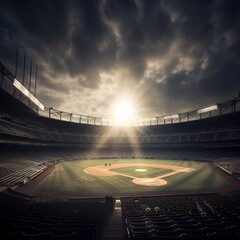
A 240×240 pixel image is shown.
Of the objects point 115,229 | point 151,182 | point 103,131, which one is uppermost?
point 103,131

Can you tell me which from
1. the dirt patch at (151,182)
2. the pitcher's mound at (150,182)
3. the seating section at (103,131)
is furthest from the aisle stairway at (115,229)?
the seating section at (103,131)

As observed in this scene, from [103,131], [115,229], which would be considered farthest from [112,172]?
[103,131]

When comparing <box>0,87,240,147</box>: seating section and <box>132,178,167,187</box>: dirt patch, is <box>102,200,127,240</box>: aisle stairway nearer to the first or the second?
<box>132,178,167,187</box>: dirt patch

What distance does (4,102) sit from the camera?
45.6m

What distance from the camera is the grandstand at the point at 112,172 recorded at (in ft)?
27.9

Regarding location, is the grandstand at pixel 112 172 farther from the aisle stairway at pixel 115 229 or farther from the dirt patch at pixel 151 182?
the dirt patch at pixel 151 182

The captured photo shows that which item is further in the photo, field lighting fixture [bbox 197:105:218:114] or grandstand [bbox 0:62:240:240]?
field lighting fixture [bbox 197:105:218:114]

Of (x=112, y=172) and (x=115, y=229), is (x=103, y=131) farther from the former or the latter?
(x=115, y=229)

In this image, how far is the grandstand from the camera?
334 inches

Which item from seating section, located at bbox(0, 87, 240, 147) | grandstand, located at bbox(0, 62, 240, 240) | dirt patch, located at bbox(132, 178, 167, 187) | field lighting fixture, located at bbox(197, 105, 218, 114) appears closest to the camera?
grandstand, located at bbox(0, 62, 240, 240)

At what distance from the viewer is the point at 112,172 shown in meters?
41.5

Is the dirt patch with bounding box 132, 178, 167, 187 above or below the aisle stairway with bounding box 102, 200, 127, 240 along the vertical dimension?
below

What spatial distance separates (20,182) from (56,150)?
142 feet

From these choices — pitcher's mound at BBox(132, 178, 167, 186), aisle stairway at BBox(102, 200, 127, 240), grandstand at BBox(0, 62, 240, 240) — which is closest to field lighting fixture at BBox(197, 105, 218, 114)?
grandstand at BBox(0, 62, 240, 240)
